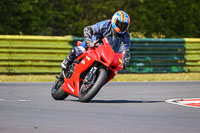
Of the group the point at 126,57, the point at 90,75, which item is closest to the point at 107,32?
the point at 126,57

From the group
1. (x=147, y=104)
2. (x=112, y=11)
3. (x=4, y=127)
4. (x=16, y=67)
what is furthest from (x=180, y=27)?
(x=4, y=127)

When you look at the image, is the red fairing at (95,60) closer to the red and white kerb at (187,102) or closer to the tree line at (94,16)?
the red and white kerb at (187,102)

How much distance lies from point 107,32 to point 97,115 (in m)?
2.27

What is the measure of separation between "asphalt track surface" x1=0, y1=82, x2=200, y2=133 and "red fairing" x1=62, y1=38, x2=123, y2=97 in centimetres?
32

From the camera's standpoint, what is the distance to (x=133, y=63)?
744 inches

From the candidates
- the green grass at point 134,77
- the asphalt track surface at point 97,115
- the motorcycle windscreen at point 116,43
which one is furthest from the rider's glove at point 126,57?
the green grass at point 134,77

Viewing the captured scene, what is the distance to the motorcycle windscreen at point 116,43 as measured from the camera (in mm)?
9359

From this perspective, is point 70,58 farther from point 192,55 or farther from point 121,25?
point 192,55

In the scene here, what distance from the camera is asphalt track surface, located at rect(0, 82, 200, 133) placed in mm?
6478

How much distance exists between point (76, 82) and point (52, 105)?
0.72 m

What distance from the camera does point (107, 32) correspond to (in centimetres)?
959

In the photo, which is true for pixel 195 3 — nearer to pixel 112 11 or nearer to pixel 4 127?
pixel 112 11

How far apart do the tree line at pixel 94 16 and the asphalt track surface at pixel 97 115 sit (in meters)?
10.6

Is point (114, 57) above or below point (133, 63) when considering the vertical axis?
above
